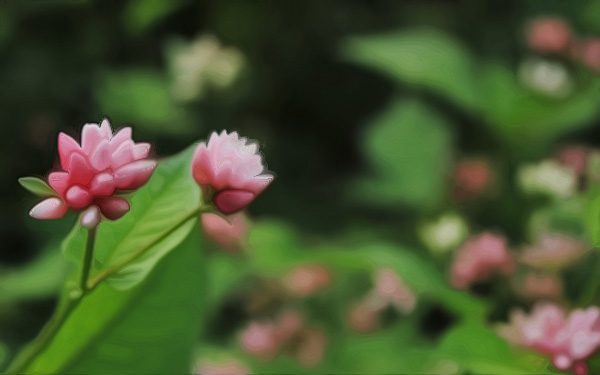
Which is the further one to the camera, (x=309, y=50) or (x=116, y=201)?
(x=309, y=50)

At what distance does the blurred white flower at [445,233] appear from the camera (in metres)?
1.17

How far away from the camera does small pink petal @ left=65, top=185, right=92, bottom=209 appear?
55 cm

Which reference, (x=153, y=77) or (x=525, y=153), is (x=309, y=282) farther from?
(x=153, y=77)

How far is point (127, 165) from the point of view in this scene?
0.56 m

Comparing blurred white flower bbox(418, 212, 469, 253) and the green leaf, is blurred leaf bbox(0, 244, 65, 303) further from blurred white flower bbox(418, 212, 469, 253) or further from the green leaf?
the green leaf

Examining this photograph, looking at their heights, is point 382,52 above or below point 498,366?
above

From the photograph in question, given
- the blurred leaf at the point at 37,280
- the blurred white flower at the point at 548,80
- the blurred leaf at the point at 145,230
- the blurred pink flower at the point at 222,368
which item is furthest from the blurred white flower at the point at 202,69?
the blurred leaf at the point at 145,230

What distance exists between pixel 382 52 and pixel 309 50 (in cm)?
50

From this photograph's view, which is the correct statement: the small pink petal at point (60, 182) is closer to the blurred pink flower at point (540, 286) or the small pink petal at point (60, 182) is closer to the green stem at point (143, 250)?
the green stem at point (143, 250)

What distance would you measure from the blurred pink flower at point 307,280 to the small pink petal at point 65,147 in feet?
2.09

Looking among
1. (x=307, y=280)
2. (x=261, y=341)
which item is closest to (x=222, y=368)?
(x=261, y=341)

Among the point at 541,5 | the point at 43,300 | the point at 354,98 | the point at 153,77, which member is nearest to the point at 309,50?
the point at 354,98

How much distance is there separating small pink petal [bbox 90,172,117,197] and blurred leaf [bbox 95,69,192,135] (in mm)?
1066

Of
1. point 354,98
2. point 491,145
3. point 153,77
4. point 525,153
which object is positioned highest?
point 354,98
